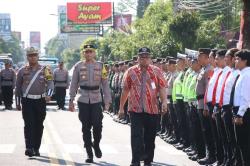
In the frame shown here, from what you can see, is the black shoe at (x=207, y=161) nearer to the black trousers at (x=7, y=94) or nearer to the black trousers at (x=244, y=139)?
the black trousers at (x=244, y=139)

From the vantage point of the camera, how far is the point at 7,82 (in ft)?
104

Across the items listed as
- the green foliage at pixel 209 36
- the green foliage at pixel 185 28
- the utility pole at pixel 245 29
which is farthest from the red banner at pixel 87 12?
the utility pole at pixel 245 29

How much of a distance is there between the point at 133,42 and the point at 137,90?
3027cm

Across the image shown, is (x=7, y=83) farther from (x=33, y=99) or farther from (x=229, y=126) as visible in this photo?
(x=229, y=126)

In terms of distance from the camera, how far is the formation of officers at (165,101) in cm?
1178

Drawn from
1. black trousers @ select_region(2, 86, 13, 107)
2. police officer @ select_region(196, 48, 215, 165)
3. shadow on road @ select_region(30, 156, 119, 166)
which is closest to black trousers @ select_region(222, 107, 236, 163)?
Result: police officer @ select_region(196, 48, 215, 165)

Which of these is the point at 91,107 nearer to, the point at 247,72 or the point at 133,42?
the point at 247,72

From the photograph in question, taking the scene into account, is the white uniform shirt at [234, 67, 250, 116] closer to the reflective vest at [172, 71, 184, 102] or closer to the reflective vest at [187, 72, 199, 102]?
the reflective vest at [187, 72, 199, 102]

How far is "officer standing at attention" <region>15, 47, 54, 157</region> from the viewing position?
1455cm

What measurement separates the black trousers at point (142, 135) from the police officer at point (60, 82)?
743 inches

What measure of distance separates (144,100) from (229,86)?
1.60 meters

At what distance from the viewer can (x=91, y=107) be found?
549 inches

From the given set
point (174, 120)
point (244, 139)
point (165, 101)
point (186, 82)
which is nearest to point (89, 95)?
point (165, 101)

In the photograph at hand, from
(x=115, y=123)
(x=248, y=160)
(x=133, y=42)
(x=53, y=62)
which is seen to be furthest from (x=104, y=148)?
(x=133, y=42)
